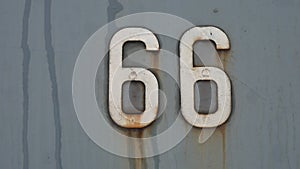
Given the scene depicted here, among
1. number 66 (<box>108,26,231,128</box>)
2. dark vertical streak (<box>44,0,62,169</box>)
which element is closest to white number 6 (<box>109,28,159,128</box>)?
number 66 (<box>108,26,231,128</box>)

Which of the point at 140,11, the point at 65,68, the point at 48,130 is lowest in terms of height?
the point at 48,130

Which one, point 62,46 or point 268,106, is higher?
point 62,46

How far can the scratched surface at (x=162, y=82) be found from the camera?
912 millimetres

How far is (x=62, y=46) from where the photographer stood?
95cm

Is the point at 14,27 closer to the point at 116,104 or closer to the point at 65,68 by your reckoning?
the point at 65,68

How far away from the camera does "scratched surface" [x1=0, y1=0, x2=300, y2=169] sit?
35.9 inches

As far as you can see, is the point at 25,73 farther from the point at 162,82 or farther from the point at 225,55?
the point at 225,55

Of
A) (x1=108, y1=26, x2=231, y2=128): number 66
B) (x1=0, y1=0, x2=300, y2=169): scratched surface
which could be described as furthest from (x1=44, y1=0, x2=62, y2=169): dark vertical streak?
(x1=108, y1=26, x2=231, y2=128): number 66

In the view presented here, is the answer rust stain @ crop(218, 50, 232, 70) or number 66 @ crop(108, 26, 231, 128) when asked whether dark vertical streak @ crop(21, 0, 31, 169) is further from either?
rust stain @ crop(218, 50, 232, 70)

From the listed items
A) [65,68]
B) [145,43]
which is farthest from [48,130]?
[145,43]

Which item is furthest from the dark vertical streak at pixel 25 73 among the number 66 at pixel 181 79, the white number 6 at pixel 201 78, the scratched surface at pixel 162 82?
the white number 6 at pixel 201 78

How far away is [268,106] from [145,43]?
282mm

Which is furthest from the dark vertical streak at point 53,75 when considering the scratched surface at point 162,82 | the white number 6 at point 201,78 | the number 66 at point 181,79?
the white number 6 at point 201,78

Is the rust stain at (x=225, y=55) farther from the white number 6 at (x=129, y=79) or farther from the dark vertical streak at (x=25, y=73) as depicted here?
the dark vertical streak at (x=25, y=73)
